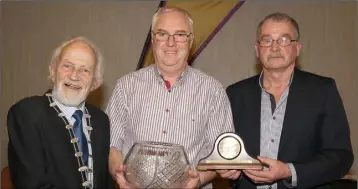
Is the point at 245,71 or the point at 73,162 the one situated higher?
the point at 245,71

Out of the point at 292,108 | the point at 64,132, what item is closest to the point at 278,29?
the point at 292,108

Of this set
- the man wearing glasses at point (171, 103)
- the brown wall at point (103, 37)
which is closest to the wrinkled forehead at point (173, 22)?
the man wearing glasses at point (171, 103)

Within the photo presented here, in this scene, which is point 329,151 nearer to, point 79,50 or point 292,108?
point 292,108

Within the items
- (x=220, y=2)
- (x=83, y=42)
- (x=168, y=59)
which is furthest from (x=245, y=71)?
(x=83, y=42)

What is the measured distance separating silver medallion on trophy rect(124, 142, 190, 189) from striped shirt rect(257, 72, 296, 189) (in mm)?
688

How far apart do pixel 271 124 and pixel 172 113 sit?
507 millimetres

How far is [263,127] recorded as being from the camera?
85.2 inches

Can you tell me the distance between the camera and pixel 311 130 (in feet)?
6.96

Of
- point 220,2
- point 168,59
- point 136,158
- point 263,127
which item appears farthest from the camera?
point 220,2

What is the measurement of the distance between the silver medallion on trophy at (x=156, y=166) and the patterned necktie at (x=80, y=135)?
27 centimetres

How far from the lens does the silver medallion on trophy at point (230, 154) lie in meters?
1.77

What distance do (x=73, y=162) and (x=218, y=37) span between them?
2.38 meters

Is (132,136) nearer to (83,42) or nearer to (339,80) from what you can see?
(83,42)

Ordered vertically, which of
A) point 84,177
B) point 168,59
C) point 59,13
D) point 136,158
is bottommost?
point 84,177
